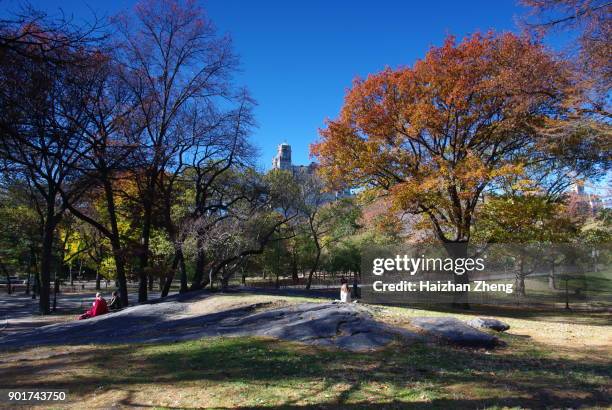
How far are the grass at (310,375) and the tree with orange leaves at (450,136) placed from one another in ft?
33.9

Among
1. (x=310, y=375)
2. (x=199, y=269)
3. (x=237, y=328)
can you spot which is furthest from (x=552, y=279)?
(x=310, y=375)

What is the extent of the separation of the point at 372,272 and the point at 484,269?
6305 mm

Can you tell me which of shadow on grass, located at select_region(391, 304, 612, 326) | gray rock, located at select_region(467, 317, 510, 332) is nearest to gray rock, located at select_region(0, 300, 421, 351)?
gray rock, located at select_region(467, 317, 510, 332)

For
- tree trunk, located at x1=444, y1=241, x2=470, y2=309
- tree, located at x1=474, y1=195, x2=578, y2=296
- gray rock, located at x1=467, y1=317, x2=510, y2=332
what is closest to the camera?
gray rock, located at x1=467, y1=317, x2=510, y2=332

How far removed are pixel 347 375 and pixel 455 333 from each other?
13.0 ft

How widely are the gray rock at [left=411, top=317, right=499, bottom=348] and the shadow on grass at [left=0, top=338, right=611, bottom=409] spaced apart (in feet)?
1.46

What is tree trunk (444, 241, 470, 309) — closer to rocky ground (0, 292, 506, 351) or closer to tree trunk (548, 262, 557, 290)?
tree trunk (548, 262, 557, 290)

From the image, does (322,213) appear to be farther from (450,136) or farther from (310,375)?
(310,375)

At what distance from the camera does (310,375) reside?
6.95 meters

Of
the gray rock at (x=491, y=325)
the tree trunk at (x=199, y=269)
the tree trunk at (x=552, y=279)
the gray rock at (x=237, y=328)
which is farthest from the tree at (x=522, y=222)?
the tree trunk at (x=199, y=269)

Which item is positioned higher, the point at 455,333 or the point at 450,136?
the point at 450,136

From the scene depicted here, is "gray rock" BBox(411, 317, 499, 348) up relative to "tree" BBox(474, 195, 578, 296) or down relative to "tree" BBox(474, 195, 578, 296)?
down
